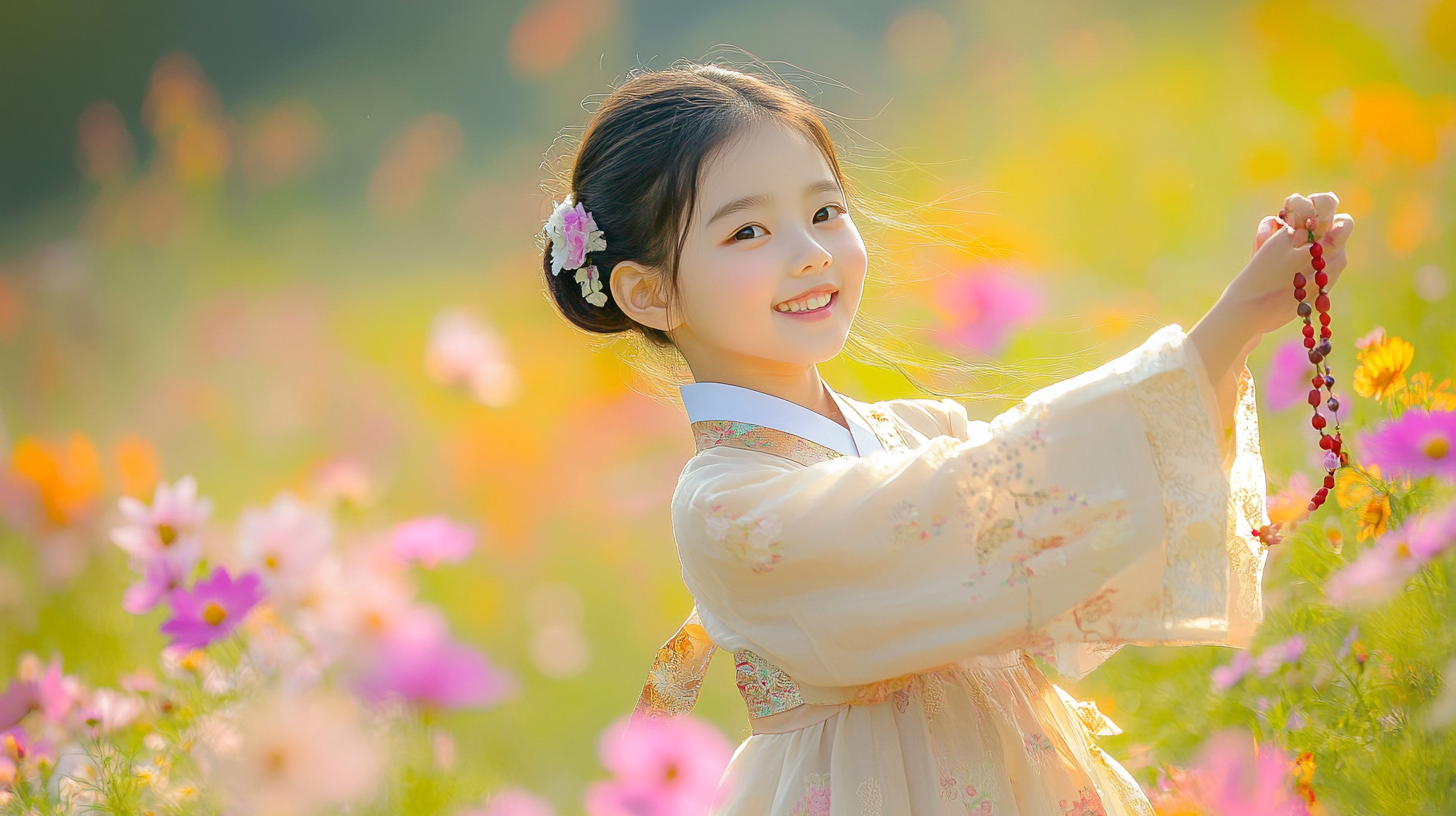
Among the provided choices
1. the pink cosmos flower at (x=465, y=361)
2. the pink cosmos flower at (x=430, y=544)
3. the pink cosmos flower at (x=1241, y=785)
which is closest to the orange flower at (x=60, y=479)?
the pink cosmos flower at (x=465, y=361)

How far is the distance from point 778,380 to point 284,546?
52 centimetres

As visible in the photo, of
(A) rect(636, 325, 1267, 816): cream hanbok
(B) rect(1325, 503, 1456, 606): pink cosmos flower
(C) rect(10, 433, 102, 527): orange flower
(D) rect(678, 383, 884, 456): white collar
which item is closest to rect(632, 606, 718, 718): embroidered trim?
(A) rect(636, 325, 1267, 816): cream hanbok

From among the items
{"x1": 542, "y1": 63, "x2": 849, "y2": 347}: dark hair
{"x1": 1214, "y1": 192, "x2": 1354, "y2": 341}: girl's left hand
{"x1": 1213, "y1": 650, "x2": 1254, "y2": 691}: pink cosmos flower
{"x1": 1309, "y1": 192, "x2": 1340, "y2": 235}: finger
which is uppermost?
{"x1": 542, "y1": 63, "x2": 849, "y2": 347}: dark hair

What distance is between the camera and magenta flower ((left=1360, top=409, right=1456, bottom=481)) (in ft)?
2.70

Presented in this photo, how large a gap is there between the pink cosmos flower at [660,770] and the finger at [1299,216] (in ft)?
2.16

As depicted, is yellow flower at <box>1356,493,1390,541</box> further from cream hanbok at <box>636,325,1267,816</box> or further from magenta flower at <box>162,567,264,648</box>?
magenta flower at <box>162,567,264,648</box>

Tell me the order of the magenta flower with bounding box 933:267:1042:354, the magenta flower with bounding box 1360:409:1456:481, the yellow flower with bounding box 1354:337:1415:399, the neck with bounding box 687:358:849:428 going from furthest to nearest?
the magenta flower with bounding box 933:267:1042:354 → the neck with bounding box 687:358:849:428 → the yellow flower with bounding box 1354:337:1415:399 → the magenta flower with bounding box 1360:409:1456:481

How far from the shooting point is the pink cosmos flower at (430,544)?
122 centimetres

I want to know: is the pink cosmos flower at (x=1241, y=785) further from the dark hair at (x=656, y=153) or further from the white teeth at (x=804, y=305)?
the dark hair at (x=656, y=153)

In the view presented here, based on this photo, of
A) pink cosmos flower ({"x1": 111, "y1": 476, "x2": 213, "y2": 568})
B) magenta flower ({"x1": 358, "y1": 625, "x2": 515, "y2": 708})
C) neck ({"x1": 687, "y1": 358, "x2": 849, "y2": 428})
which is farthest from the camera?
pink cosmos flower ({"x1": 111, "y1": 476, "x2": 213, "y2": 568})

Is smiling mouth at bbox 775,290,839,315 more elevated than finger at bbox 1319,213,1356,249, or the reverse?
smiling mouth at bbox 775,290,839,315

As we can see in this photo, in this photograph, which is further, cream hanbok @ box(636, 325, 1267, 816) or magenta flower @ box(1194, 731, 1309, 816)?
magenta flower @ box(1194, 731, 1309, 816)

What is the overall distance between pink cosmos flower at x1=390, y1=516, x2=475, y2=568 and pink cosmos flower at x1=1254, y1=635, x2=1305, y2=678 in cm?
81

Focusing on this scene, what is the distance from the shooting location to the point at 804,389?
1059 mm
